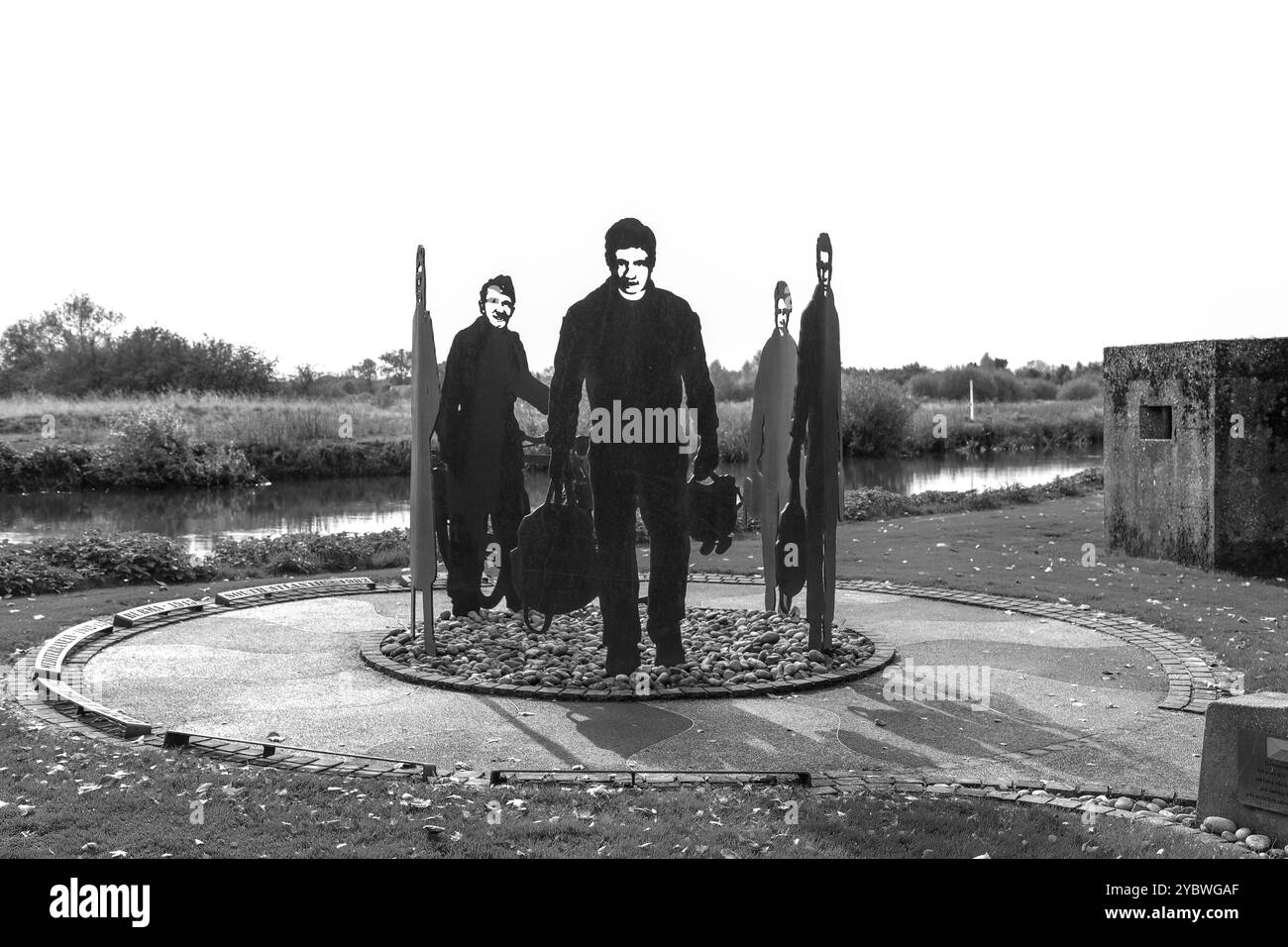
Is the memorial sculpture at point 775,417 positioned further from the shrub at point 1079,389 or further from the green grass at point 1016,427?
the shrub at point 1079,389

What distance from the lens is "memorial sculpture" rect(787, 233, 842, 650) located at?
26.6 ft

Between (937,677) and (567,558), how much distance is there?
8.13ft

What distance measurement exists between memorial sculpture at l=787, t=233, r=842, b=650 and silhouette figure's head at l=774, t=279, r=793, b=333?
1.00m

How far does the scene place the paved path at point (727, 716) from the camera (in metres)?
5.86

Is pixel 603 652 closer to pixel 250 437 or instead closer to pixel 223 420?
pixel 250 437

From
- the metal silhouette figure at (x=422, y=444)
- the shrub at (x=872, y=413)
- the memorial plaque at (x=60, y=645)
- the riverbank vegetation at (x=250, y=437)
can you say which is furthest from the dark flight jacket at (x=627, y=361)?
the shrub at (x=872, y=413)

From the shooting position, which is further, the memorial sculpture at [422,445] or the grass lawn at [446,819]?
the memorial sculpture at [422,445]

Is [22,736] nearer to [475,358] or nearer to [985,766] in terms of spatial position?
[475,358]

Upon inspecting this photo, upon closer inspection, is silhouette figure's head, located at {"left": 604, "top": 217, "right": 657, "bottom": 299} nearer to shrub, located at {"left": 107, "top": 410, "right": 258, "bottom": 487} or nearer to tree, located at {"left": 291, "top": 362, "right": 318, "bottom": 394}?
shrub, located at {"left": 107, "top": 410, "right": 258, "bottom": 487}

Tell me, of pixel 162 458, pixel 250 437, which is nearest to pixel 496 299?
pixel 162 458

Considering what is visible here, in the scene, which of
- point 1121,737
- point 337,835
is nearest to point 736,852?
point 337,835

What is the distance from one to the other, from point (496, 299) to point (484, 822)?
5.24m

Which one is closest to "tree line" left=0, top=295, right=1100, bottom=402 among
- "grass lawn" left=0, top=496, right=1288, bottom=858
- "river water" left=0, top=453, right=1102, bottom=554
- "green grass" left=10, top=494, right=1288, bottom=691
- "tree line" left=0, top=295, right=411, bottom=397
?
"tree line" left=0, top=295, right=411, bottom=397

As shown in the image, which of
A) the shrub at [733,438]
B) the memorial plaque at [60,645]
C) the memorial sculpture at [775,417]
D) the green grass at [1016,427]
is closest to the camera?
the memorial plaque at [60,645]
